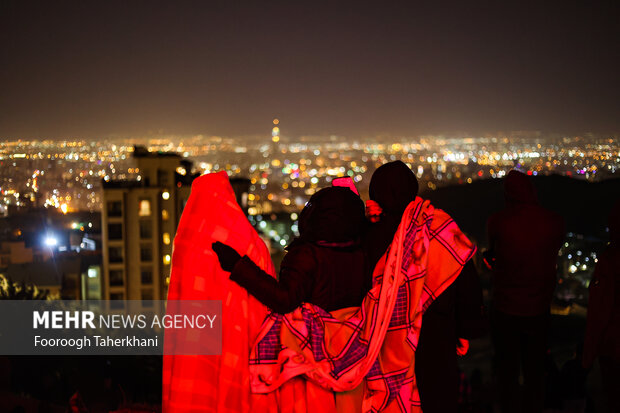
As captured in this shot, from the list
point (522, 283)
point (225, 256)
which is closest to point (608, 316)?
point (522, 283)

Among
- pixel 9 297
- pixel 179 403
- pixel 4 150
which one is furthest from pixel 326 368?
pixel 9 297

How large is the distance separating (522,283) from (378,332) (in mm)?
1292

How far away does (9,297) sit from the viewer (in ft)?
29.3

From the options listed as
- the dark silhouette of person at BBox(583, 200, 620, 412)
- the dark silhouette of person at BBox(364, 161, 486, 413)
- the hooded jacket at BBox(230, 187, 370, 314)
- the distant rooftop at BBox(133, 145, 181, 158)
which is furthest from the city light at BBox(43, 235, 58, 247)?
the dark silhouette of person at BBox(583, 200, 620, 412)

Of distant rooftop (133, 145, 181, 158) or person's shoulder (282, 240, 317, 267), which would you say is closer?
person's shoulder (282, 240, 317, 267)

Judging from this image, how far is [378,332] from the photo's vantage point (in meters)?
2.20

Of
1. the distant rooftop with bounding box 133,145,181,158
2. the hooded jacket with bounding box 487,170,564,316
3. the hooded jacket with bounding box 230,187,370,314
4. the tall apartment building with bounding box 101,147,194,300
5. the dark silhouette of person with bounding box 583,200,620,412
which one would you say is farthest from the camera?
the tall apartment building with bounding box 101,147,194,300

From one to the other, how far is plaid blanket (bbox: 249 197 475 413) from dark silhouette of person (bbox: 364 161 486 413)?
0.29ft

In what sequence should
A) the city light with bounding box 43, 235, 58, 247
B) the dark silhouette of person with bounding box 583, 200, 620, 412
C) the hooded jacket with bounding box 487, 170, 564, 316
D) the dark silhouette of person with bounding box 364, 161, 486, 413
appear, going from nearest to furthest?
the dark silhouette of person with bounding box 364, 161, 486, 413
the dark silhouette of person with bounding box 583, 200, 620, 412
the hooded jacket with bounding box 487, 170, 564, 316
the city light with bounding box 43, 235, 58, 247

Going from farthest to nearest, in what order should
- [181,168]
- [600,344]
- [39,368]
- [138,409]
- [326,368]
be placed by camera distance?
1. [181,168]
2. [39,368]
3. [138,409]
4. [600,344]
5. [326,368]

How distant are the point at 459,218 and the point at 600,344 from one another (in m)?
4.76

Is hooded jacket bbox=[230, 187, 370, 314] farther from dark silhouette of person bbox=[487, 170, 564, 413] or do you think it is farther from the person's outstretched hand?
dark silhouette of person bbox=[487, 170, 564, 413]

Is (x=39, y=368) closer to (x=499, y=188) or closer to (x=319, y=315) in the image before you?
(x=319, y=315)

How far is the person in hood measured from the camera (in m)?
2.17
